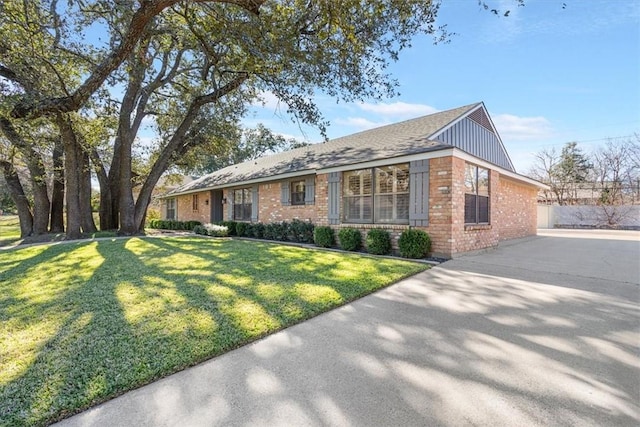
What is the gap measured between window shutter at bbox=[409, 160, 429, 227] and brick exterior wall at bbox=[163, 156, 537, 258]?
0.11 metres

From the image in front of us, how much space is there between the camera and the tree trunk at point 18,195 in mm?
13195

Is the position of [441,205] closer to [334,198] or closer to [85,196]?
[334,198]

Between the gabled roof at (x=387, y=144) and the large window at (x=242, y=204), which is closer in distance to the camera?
the gabled roof at (x=387, y=144)

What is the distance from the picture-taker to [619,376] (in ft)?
7.74

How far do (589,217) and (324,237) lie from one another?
73.7 ft

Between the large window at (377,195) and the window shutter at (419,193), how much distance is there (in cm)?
32

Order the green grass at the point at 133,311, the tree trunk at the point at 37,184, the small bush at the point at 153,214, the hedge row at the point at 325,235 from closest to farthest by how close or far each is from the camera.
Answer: the green grass at the point at 133,311, the hedge row at the point at 325,235, the tree trunk at the point at 37,184, the small bush at the point at 153,214

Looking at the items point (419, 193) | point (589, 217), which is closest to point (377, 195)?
point (419, 193)

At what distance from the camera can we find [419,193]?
306 inches

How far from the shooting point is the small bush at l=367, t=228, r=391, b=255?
8141 mm

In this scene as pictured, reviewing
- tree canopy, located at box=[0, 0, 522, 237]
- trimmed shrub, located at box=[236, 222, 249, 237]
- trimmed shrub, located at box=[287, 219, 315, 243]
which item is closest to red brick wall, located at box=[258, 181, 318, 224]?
trimmed shrub, located at box=[287, 219, 315, 243]

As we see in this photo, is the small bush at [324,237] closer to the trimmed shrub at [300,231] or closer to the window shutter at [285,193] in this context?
the trimmed shrub at [300,231]

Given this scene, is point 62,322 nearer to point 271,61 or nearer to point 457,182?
point 271,61

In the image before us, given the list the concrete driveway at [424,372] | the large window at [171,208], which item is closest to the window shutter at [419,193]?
the concrete driveway at [424,372]
